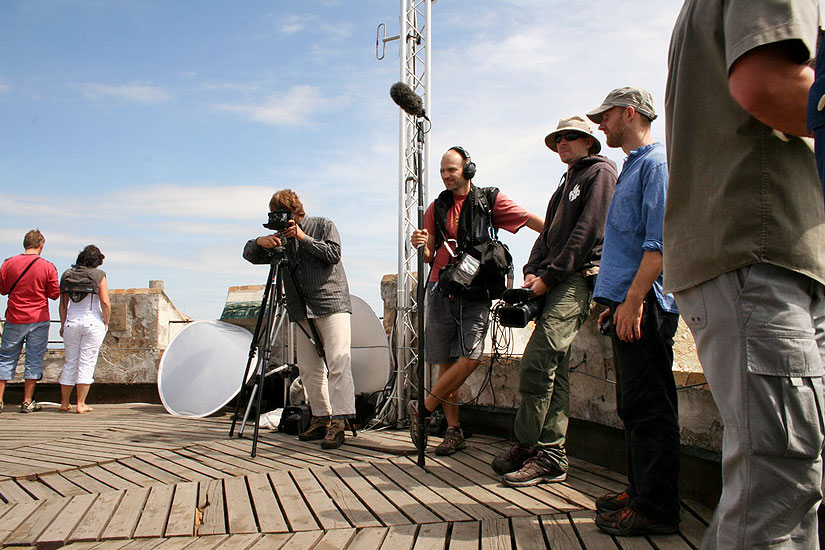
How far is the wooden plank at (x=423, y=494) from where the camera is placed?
99.8 inches

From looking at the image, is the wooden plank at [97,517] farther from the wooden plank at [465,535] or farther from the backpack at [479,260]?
the backpack at [479,260]

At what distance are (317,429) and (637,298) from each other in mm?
3017

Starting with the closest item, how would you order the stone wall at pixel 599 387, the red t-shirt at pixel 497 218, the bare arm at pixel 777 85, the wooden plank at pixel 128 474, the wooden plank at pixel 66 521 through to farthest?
the bare arm at pixel 777 85, the wooden plank at pixel 66 521, the stone wall at pixel 599 387, the wooden plank at pixel 128 474, the red t-shirt at pixel 497 218

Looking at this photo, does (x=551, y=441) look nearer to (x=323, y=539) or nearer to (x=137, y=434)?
(x=323, y=539)

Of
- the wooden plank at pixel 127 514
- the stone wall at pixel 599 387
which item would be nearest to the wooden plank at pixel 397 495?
the wooden plank at pixel 127 514

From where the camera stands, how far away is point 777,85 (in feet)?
3.86

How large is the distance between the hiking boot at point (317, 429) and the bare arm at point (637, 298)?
2832mm

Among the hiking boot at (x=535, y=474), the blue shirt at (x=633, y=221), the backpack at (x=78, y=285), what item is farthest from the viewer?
the backpack at (x=78, y=285)

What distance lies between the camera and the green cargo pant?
3.02 meters

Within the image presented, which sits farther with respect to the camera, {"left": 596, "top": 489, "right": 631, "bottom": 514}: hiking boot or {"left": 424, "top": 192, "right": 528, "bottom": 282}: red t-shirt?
{"left": 424, "top": 192, "right": 528, "bottom": 282}: red t-shirt

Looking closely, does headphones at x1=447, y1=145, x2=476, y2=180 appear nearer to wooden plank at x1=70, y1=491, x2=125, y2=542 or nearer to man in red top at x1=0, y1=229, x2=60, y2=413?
wooden plank at x1=70, y1=491, x2=125, y2=542

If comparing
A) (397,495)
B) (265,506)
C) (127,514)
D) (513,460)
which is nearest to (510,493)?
(513,460)

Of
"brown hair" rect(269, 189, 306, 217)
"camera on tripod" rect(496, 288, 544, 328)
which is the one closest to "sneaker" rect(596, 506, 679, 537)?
"camera on tripod" rect(496, 288, 544, 328)

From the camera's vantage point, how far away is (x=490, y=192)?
4113 mm
